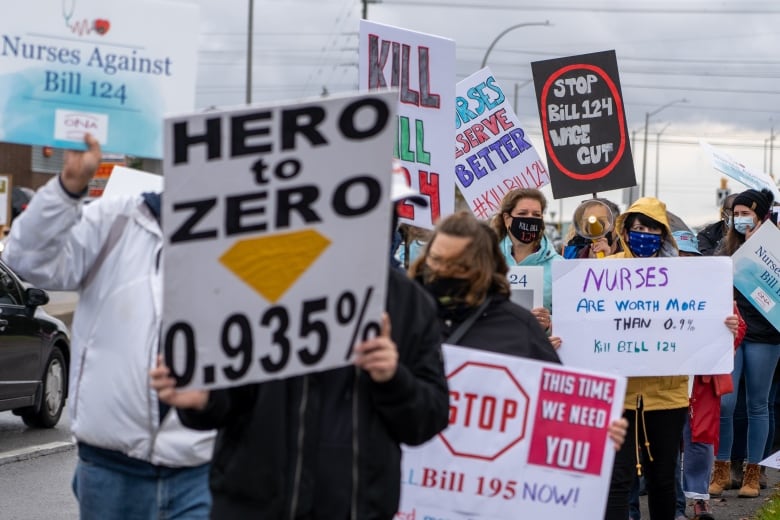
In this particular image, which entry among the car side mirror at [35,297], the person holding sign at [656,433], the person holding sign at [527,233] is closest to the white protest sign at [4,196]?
the car side mirror at [35,297]

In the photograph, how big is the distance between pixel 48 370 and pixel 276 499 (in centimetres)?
969

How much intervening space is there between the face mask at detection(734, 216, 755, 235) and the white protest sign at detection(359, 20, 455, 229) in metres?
2.73

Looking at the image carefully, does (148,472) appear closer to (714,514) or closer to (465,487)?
(465,487)

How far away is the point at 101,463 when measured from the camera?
14.4 ft

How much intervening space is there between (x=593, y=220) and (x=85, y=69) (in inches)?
173

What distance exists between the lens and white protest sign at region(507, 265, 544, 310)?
743cm

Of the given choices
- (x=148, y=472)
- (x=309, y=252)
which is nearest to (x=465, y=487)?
(x=148, y=472)

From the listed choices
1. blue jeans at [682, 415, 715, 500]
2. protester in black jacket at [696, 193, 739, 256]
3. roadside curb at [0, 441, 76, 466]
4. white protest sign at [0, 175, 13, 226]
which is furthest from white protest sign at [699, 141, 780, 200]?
white protest sign at [0, 175, 13, 226]

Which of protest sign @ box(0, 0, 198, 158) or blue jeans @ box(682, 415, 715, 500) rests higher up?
protest sign @ box(0, 0, 198, 158)

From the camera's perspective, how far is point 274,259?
351 cm

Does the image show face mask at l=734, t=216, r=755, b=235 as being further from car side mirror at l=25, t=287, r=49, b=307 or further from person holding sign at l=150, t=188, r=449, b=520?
person holding sign at l=150, t=188, r=449, b=520

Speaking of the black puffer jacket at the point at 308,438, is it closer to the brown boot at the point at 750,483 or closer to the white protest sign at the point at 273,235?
the white protest sign at the point at 273,235

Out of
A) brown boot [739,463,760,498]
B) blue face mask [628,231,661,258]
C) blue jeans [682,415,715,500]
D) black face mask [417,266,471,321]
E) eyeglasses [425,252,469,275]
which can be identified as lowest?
brown boot [739,463,760,498]

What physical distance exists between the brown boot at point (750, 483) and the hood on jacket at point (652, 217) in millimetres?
2680
